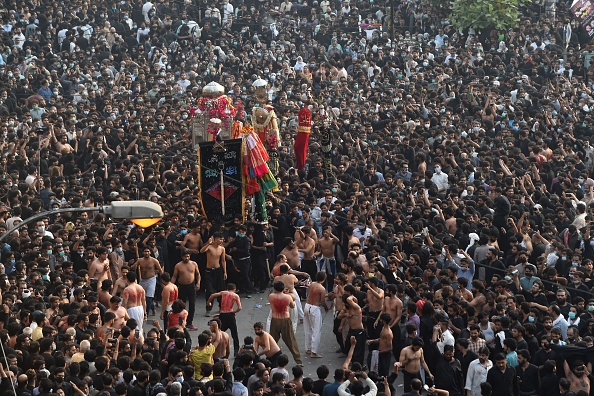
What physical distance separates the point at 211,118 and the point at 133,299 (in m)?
5.31

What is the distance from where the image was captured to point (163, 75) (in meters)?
34.4

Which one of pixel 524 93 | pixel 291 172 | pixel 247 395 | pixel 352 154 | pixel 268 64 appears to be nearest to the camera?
pixel 247 395

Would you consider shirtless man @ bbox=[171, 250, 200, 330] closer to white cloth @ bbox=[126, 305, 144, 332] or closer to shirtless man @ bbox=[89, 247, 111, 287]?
shirtless man @ bbox=[89, 247, 111, 287]

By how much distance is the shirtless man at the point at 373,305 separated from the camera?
64.1 feet

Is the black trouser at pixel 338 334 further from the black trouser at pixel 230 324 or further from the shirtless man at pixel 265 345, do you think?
the shirtless man at pixel 265 345

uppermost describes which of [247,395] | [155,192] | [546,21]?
[546,21]

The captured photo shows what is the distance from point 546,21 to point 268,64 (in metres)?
8.48

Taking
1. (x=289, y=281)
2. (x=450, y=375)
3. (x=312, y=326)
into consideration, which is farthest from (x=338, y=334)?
(x=450, y=375)

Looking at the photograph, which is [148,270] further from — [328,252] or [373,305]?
[373,305]

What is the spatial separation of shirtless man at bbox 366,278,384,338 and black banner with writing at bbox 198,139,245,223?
4.35 m

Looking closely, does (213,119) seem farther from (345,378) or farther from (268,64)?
(268,64)

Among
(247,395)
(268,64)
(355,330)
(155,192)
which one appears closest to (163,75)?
(268,64)

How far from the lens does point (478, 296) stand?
19.3 meters

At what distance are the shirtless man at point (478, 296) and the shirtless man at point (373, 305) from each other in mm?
1309
